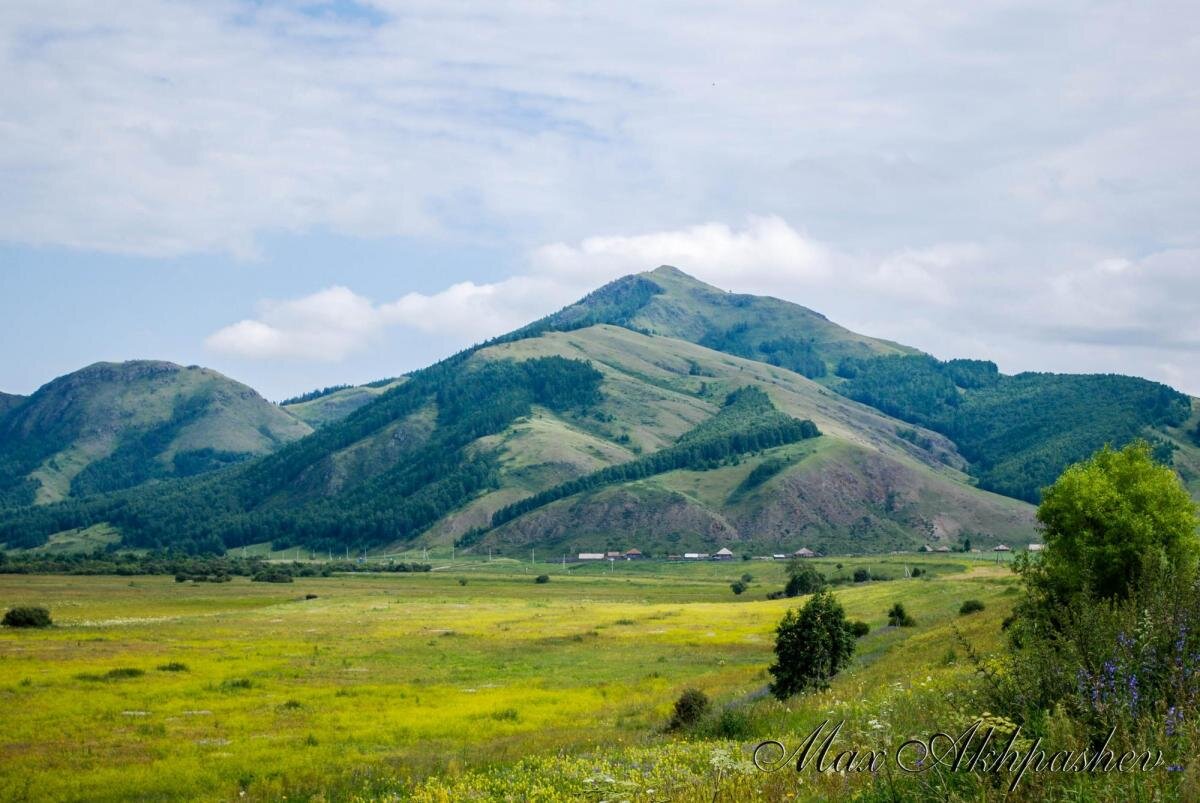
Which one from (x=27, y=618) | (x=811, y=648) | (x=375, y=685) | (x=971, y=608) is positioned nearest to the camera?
(x=811, y=648)

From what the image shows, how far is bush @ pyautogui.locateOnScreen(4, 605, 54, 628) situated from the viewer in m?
76.9

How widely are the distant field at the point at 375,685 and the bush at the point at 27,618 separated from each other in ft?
4.56

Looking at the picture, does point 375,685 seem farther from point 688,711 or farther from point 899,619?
point 899,619

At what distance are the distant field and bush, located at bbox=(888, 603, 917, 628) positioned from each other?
1.12m

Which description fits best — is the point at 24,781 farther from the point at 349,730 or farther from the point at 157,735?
the point at 349,730

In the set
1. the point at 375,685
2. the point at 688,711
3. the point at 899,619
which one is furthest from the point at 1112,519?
the point at 375,685

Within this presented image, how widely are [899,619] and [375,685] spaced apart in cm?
4147

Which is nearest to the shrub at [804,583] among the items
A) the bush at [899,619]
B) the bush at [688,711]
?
the bush at [899,619]

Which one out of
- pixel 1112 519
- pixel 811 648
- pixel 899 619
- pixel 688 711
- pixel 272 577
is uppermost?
pixel 1112 519

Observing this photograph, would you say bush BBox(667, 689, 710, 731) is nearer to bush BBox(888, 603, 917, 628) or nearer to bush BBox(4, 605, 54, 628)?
bush BBox(888, 603, 917, 628)

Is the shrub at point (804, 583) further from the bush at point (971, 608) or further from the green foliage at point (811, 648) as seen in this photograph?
the green foliage at point (811, 648)

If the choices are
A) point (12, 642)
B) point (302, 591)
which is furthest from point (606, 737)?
point (302, 591)

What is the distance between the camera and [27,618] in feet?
255

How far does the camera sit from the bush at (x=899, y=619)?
71562 mm
